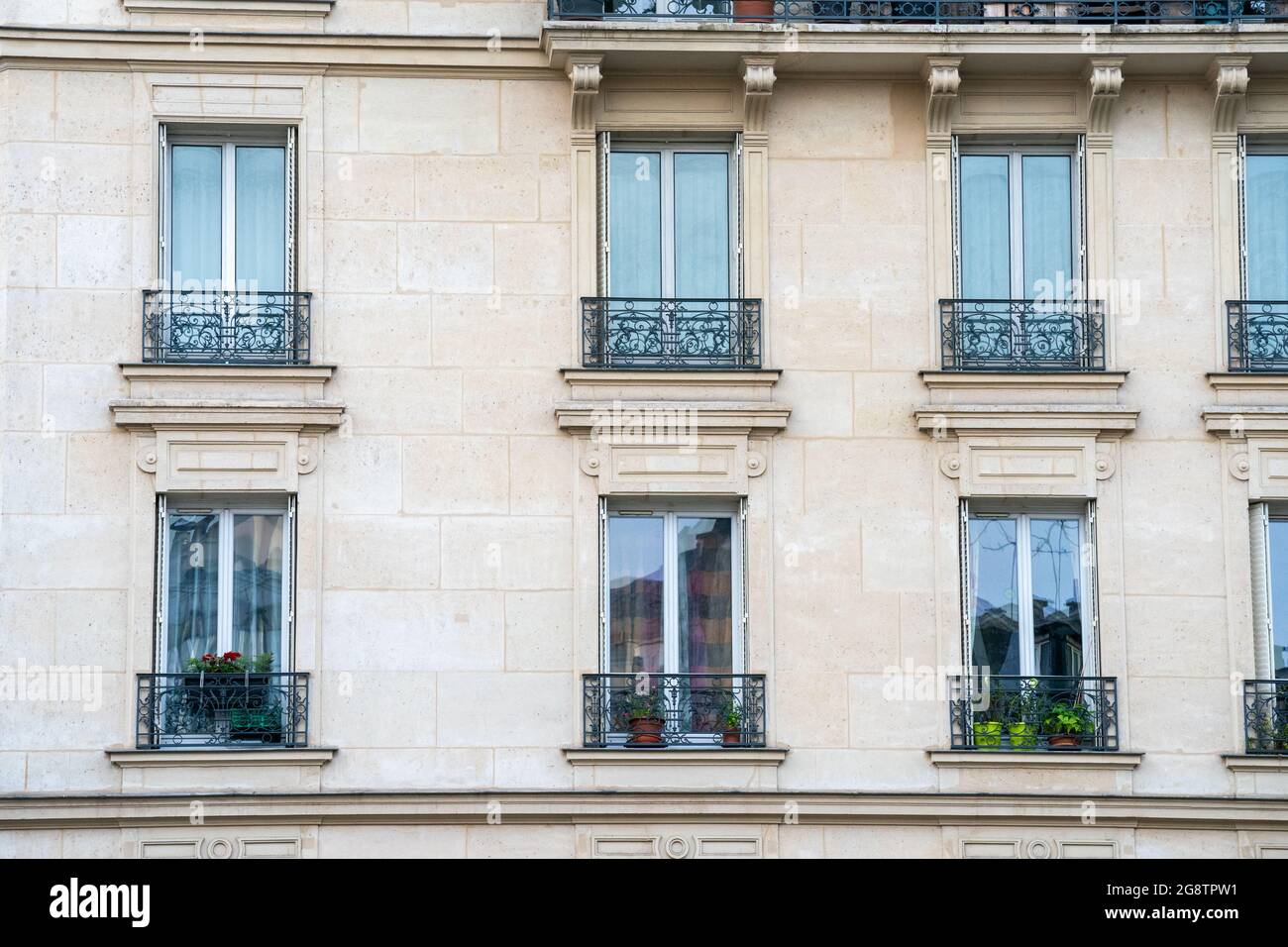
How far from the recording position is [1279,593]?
16469 millimetres

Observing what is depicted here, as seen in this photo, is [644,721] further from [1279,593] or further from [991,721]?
[1279,593]

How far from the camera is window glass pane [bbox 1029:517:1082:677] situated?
16.3 metres

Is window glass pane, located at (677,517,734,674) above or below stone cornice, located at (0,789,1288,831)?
above

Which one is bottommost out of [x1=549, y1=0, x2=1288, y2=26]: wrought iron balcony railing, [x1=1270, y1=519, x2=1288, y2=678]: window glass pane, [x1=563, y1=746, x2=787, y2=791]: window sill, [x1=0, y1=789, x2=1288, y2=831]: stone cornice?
[x1=0, y1=789, x2=1288, y2=831]: stone cornice

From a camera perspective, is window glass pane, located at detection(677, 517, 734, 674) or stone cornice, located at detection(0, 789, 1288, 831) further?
window glass pane, located at detection(677, 517, 734, 674)

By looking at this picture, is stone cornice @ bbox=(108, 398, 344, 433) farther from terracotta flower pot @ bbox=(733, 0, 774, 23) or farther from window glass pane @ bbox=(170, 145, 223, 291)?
terracotta flower pot @ bbox=(733, 0, 774, 23)

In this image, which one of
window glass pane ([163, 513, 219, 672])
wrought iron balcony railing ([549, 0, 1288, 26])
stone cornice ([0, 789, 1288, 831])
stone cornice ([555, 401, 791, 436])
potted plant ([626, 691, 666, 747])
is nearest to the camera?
stone cornice ([0, 789, 1288, 831])

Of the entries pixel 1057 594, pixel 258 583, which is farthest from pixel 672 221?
pixel 258 583

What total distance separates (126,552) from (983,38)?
750 cm

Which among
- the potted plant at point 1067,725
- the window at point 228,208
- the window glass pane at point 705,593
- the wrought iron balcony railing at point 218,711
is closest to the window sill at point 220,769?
the wrought iron balcony railing at point 218,711

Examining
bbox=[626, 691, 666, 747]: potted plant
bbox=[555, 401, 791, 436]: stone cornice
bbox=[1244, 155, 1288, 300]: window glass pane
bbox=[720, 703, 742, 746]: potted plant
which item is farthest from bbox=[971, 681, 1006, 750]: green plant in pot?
bbox=[1244, 155, 1288, 300]: window glass pane

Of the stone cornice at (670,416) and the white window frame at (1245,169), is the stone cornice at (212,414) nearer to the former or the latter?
the stone cornice at (670,416)

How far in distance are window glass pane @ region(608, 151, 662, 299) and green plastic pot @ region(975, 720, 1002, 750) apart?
411 centimetres

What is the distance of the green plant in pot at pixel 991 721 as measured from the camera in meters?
16.0
